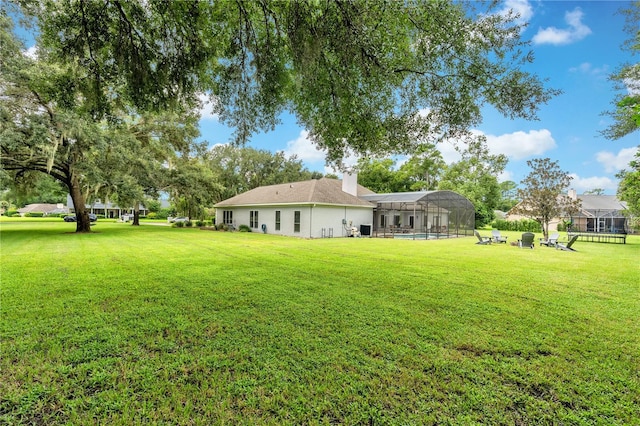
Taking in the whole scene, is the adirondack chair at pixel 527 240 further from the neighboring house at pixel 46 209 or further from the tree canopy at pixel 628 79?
the neighboring house at pixel 46 209

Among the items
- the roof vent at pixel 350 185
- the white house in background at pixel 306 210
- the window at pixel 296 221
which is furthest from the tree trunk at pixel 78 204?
the roof vent at pixel 350 185

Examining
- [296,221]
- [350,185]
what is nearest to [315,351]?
[296,221]

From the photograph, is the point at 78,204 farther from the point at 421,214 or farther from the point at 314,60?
the point at 421,214

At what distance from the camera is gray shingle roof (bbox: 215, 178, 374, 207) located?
65.5 ft

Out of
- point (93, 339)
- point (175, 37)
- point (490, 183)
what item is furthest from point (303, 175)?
point (93, 339)

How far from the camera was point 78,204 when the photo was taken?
19188 millimetres

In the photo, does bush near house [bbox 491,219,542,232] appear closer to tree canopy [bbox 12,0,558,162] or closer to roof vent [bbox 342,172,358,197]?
roof vent [bbox 342,172,358,197]

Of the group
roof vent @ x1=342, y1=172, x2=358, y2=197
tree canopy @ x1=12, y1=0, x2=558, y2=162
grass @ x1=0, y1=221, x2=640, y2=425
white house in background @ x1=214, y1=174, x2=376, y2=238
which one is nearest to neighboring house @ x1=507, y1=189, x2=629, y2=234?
roof vent @ x1=342, y1=172, x2=358, y2=197

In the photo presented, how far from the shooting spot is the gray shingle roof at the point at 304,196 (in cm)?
1995

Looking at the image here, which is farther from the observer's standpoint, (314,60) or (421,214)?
(421,214)

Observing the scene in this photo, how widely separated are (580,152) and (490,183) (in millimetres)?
26379

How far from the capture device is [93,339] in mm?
3682

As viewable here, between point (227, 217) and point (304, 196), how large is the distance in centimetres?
957

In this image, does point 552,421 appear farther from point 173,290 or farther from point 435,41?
→ point 173,290
